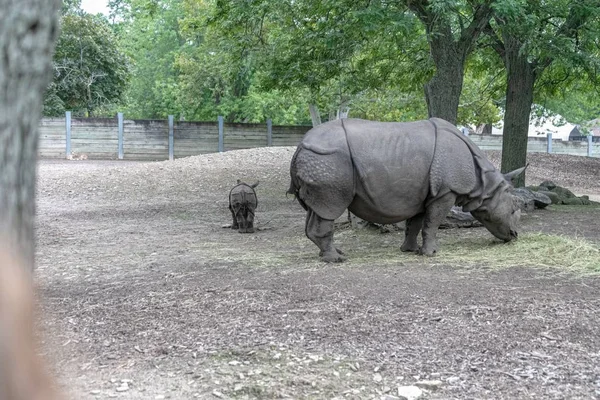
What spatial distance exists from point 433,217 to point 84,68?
30778 millimetres

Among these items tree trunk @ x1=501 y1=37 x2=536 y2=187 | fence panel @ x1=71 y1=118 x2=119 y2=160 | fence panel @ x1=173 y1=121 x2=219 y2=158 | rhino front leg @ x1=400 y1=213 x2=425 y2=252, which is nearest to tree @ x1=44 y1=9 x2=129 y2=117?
fence panel @ x1=71 y1=118 x2=119 y2=160

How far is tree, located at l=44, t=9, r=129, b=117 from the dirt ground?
26.9 meters

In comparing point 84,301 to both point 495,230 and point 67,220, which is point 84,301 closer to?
point 495,230

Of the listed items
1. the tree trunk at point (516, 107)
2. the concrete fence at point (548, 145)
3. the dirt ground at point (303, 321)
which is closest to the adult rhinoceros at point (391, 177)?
the dirt ground at point (303, 321)

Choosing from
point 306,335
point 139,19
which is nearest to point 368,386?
point 306,335

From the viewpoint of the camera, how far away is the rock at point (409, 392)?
469cm

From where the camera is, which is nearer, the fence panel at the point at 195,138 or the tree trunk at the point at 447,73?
the tree trunk at the point at 447,73

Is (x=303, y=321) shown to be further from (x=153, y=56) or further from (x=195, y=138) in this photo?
(x=153, y=56)

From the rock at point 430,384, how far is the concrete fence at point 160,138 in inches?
997

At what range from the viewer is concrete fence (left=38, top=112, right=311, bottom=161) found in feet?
95.2

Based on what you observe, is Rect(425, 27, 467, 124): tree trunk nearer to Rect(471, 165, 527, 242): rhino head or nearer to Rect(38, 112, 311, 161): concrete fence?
Rect(471, 165, 527, 242): rhino head

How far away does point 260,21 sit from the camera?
1586 centimetres

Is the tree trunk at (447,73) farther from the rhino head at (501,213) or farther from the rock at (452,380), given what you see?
the rock at (452,380)

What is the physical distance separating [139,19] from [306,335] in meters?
47.8
